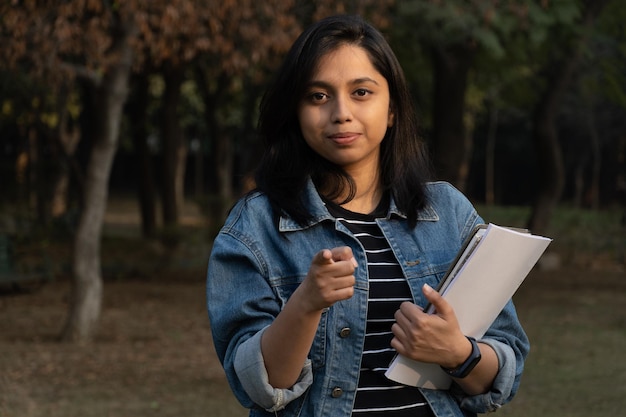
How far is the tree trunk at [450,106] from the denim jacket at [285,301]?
13476 mm

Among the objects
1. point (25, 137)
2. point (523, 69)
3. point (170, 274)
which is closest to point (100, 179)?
point (170, 274)

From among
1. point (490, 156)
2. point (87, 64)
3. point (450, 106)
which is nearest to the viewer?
point (87, 64)

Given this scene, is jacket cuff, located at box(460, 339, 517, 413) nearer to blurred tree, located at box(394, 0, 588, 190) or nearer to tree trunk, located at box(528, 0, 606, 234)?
blurred tree, located at box(394, 0, 588, 190)

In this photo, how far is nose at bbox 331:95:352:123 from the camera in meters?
2.29

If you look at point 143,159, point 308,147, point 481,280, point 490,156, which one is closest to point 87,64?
point 308,147

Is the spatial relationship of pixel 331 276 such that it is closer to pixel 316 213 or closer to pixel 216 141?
pixel 316 213

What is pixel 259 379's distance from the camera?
2168 mm

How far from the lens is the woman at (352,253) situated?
7.18 feet

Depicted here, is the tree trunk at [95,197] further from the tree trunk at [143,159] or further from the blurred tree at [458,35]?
the tree trunk at [143,159]

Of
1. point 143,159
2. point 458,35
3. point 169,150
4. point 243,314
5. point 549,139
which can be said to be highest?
point 243,314

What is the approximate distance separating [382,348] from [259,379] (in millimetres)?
293

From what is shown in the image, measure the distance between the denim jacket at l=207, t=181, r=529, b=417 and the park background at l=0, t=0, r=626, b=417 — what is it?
480 mm

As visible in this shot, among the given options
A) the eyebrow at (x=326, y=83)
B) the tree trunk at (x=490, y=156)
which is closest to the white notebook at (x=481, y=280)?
the eyebrow at (x=326, y=83)

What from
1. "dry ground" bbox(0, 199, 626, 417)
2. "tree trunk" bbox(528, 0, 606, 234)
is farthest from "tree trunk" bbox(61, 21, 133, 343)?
"tree trunk" bbox(528, 0, 606, 234)
